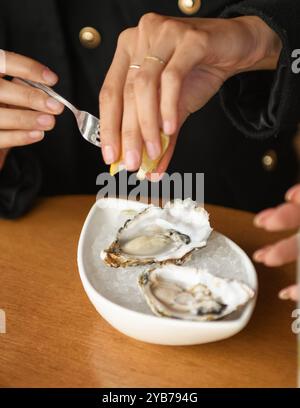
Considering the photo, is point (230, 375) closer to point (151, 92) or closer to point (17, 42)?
point (151, 92)

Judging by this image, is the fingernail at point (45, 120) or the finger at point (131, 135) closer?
the finger at point (131, 135)

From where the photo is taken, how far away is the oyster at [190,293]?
0.63 meters

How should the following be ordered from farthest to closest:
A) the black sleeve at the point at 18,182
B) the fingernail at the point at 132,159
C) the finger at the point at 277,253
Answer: the black sleeve at the point at 18,182, the fingernail at the point at 132,159, the finger at the point at 277,253

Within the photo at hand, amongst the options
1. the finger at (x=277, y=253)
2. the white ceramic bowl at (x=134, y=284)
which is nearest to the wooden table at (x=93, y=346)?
the white ceramic bowl at (x=134, y=284)

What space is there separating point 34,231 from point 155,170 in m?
0.24

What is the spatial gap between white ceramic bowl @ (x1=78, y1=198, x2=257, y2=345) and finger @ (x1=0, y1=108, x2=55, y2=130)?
13 centimetres

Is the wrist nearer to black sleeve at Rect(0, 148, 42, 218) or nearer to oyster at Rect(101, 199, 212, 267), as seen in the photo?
oyster at Rect(101, 199, 212, 267)

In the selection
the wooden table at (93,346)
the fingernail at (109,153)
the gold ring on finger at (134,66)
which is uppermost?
the gold ring on finger at (134,66)

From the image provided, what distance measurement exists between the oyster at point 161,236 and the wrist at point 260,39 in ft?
0.83

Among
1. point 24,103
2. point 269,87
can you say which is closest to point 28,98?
point 24,103

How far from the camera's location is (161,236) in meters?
0.76

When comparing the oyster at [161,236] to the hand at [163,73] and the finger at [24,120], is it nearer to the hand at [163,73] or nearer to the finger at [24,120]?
the hand at [163,73]

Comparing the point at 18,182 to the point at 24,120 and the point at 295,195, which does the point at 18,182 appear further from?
the point at 295,195

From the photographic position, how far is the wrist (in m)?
0.86
